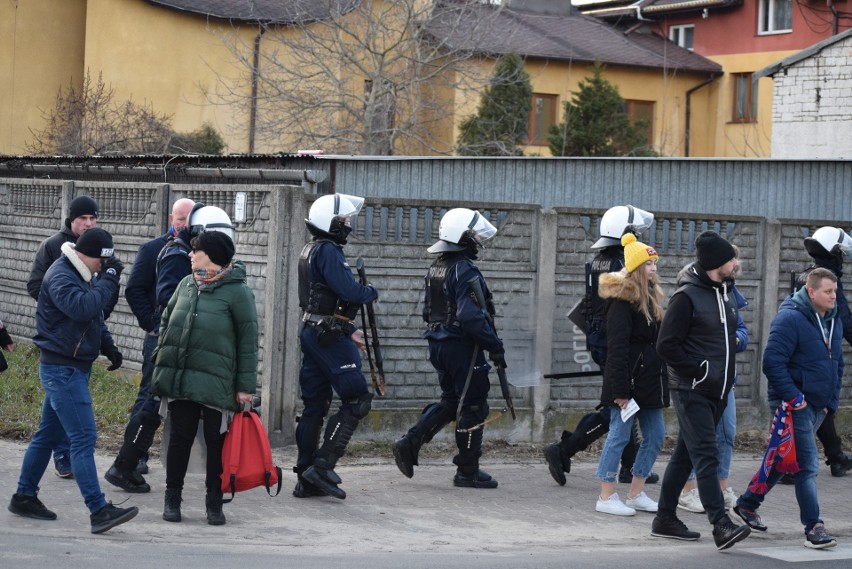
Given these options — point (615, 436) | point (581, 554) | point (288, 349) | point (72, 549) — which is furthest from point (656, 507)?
point (72, 549)

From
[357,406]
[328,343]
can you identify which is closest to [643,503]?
[357,406]

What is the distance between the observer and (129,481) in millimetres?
8359

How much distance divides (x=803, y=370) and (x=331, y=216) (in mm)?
3329

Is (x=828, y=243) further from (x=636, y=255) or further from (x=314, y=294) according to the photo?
(x=314, y=294)

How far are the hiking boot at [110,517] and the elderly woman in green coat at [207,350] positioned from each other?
0.50 m

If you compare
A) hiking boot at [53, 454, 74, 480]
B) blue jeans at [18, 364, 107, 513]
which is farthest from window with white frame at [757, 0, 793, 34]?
blue jeans at [18, 364, 107, 513]

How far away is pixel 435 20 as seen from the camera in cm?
2819

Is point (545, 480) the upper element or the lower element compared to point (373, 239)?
lower

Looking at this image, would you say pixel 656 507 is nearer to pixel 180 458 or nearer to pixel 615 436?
pixel 615 436

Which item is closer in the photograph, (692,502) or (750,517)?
(750,517)

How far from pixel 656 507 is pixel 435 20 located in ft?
69.5

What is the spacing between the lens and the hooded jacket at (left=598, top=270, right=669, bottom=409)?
805cm

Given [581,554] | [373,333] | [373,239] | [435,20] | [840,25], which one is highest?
[840,25]

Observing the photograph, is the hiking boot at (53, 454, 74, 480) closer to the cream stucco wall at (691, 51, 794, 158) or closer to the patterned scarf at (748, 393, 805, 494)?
the patterned scarf at (748, 393, 805, 494)
